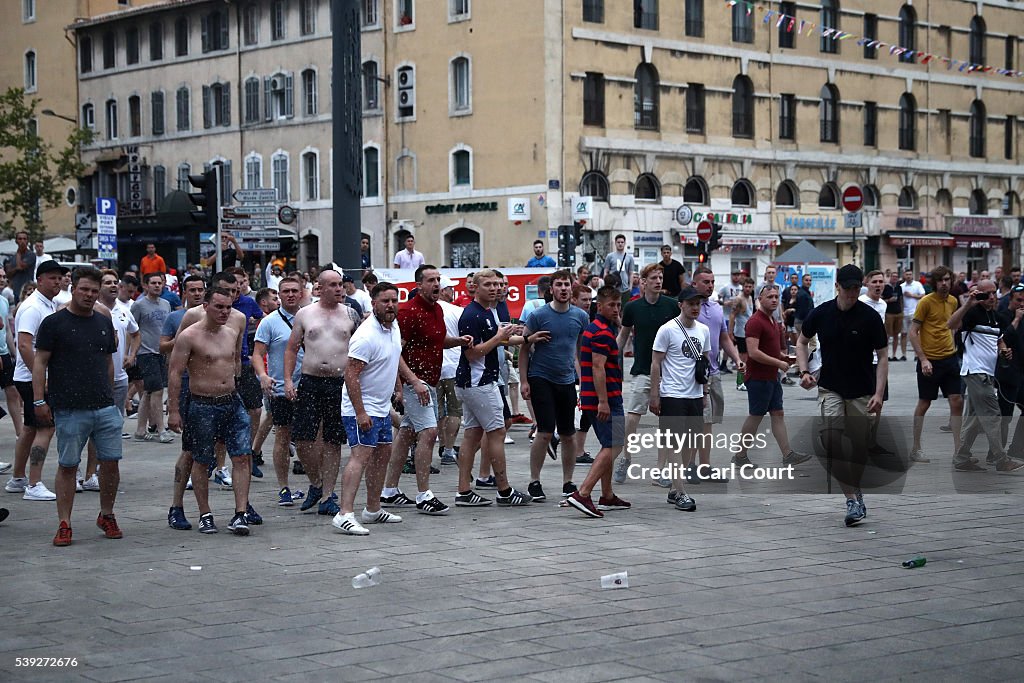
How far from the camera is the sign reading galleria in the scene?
44094mm

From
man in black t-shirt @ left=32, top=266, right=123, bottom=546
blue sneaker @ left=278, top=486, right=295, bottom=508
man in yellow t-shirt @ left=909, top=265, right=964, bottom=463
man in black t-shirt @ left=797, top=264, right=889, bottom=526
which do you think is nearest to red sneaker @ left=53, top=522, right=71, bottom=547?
man in black t-shirt @ left=32, top=266, right=123, bottom=546

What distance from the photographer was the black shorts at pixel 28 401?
1187cm

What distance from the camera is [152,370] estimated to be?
16.4 m

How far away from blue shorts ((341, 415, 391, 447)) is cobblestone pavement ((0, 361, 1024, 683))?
25.3 inches

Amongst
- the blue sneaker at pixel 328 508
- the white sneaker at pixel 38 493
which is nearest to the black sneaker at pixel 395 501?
the blue sneaker at pixel 328 508

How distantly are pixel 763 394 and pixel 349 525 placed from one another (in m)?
4.59

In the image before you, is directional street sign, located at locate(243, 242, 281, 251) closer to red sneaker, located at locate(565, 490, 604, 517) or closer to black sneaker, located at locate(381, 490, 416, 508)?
black sneaker, located at locate(381, 490, 416, 508)

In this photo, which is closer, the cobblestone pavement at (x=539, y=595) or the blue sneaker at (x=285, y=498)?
the cobblestone pavement at (x=539, y=595)

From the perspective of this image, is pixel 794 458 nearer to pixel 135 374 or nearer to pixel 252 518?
pixel 252 518

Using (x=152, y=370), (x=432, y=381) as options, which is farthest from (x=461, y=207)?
(x=432, y=381)

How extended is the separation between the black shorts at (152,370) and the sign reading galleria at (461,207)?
28.0m

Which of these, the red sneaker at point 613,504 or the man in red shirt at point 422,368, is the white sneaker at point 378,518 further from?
the red sneaker at point 613,504

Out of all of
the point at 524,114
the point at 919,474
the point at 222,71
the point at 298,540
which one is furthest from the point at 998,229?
the point at 298,540

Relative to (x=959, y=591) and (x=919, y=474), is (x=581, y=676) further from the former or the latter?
(x=919, y=474)
